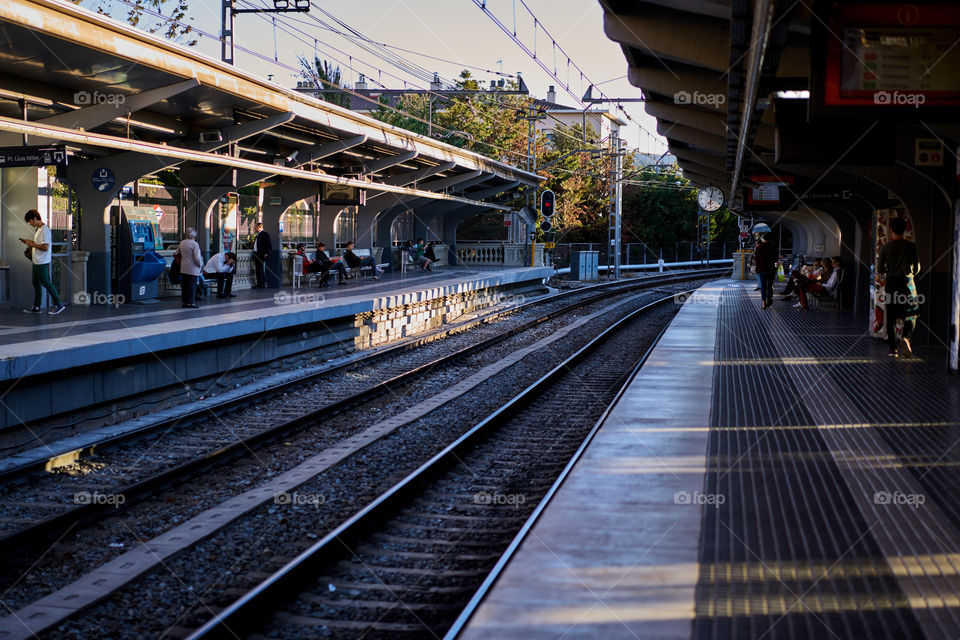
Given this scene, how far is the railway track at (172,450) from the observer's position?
6.96 meters

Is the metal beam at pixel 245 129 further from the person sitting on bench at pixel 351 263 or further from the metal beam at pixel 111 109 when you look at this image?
the person sitting on bench at pixel 351 263

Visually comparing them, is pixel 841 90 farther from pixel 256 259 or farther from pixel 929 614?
pixel 256 259

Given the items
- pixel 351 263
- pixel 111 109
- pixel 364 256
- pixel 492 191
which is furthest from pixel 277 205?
pixel 492 191

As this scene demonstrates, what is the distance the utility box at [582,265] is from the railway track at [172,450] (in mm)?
28613

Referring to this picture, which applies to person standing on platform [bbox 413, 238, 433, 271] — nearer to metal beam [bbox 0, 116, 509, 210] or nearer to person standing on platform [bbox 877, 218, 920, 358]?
metal beam [bbox 0, 116, 509, 210]

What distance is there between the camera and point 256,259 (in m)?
21.7

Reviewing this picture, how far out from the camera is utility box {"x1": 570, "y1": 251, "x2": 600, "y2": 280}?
43.4 m

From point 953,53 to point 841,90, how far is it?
861 mm

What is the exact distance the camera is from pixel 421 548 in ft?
20.9

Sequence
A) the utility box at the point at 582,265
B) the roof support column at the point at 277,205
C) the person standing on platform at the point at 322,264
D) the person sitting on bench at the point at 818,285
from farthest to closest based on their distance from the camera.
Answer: the utility box at the point at 582,265 < the person standing on platform at the point at 322,264 < the roof support column at the point at 277,205 < the person sitting on bench at the point at 818,285

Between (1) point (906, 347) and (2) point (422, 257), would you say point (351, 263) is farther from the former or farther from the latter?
(1) point (906, 347)

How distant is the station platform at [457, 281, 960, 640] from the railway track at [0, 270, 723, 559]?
3367mm

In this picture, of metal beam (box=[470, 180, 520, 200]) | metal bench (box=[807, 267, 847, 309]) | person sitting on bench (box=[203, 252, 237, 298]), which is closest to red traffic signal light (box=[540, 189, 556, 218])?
metal beam (box=[470, 180, 520, 200])

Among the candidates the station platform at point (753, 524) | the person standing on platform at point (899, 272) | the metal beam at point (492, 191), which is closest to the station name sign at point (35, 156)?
the station platform at point (753, 524)
